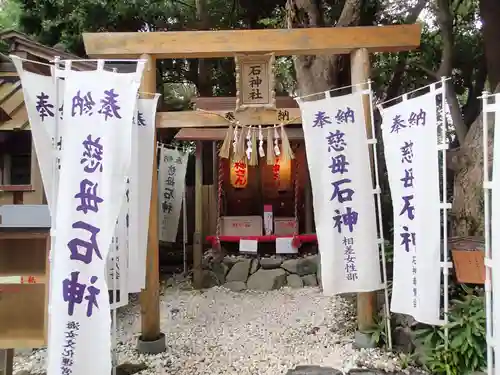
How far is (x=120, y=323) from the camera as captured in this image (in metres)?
7.31

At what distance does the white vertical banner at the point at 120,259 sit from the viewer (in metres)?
4.55

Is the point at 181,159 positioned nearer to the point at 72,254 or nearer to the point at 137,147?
the point at 137,147

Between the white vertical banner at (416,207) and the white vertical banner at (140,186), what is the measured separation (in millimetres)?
2893

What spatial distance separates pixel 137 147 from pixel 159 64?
851 cm

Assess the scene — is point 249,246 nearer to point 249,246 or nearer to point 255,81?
point 249,246

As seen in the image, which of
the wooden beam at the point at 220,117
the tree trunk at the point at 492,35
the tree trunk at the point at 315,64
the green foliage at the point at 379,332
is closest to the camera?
the green foliage at the point at 379,332

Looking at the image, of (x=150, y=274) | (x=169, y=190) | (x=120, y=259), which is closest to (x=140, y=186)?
(x=120, y=259)

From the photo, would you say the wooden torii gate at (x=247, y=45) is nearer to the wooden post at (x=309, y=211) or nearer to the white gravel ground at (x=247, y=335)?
the white gravel ground at (x=247, y=335)

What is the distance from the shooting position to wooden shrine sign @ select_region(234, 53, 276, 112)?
18.2 feet

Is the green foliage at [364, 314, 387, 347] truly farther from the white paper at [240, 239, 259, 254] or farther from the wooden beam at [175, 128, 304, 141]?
the wooden beam at [175, 128, 304, 141]

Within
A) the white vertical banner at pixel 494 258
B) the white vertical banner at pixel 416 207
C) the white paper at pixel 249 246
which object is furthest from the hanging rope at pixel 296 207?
the white vertical banner at pixel 494 258

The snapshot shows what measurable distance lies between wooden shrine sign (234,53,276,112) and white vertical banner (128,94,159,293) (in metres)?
1.12

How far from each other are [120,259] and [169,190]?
533cm

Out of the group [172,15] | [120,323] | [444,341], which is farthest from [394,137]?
[172,15]
